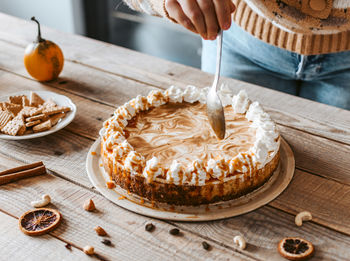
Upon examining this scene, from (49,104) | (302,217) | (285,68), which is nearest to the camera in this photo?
(302,217)

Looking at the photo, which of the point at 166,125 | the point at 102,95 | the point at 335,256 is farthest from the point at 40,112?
the point at 335,256

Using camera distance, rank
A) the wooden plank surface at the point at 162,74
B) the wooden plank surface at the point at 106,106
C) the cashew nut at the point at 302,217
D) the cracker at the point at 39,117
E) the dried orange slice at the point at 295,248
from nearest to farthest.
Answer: the dried orange slice at the point at 295,248 → the cashew nut at the point at 302,217 → the wooden plank surface at the point at 106,106 → the cracker at the point at 39,117 → the wooden plank surface at the point at 162,74

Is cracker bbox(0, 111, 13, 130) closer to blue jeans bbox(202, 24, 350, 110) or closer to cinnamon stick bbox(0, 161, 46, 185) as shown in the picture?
cinnamon stick bbox(0, 161, 46, 185)

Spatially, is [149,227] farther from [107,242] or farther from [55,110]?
[55,110]

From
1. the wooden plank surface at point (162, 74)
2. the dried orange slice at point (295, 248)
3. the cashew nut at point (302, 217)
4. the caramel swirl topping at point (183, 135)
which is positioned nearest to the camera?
the dried orange slice at point (295, 248)

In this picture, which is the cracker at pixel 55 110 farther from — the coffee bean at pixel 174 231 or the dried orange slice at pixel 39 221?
the coffee bean at pixel 174 231

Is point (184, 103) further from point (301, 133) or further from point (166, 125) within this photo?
point (301, 133)

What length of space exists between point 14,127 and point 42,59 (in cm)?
45

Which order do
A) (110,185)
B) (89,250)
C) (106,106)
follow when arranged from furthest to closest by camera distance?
1. (106,106)
2. (110,185)
3. (89,250)

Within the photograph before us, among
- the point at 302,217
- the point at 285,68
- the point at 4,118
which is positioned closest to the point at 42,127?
the point at 4,118

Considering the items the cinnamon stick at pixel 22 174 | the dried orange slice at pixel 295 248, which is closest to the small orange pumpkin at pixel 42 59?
the cinnamon stick at pixel 22 174

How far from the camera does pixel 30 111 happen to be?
160 centimetres

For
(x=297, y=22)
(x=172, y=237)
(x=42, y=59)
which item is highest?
(x=297, y=22)

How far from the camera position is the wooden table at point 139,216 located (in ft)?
3.68
